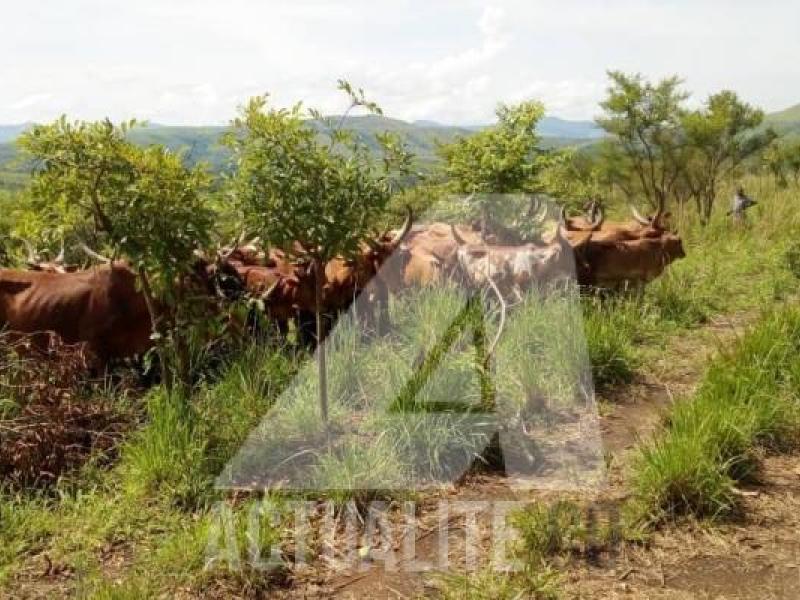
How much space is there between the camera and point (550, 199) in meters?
7.23

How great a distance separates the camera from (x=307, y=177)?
4367 mm

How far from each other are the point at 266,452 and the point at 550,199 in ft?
12.0

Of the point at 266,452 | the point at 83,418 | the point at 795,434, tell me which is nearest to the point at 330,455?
the point at 266,452

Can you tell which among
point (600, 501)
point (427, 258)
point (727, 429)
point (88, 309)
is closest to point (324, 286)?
point (427, 258)

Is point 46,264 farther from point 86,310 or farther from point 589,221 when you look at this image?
point 589,221

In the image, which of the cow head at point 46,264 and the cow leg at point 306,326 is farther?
the cow head at point 46,264

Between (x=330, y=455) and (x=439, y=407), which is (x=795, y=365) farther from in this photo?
(x=330, y=455)

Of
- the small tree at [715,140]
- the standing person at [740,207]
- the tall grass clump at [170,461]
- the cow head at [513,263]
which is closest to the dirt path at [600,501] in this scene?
the tall grass clump at [170,461]

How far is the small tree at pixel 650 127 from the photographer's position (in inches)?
639

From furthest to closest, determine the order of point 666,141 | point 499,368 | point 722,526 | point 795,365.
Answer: point 666,141
point 499,368
point 795,365
point 722,526

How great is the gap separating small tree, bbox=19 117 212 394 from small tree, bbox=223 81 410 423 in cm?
29

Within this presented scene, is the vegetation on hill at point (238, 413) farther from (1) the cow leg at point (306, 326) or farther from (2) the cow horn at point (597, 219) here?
(2) the cow horn at point (597, 219)

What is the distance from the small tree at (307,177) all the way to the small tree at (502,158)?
1814mm

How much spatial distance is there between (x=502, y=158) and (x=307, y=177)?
2.29 metres
